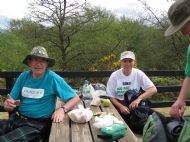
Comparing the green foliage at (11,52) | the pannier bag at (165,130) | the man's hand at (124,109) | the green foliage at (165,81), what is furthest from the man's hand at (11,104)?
the green foliage at (11,52)

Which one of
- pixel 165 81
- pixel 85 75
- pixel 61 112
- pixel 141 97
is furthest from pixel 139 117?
pixel 165 81

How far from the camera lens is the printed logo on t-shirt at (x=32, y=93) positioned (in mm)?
3711

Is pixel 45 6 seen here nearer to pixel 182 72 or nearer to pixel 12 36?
pixel 12 36

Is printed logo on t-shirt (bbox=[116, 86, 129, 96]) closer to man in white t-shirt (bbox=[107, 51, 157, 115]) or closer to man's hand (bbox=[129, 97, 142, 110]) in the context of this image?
man in white t-shirt (bbox=[107, 51, 157, 115])

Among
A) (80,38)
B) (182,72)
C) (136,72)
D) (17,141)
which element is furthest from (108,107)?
(80,38)

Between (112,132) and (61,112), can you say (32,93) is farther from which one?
(112,132)

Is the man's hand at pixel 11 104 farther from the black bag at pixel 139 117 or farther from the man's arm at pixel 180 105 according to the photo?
the man's arm at pixel 180 105

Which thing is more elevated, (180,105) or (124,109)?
(180,105)

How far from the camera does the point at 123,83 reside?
192 inches

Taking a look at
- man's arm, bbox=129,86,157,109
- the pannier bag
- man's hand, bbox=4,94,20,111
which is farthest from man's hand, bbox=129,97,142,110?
the pannier bag

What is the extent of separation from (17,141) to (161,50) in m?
14.4

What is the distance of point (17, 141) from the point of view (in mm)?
3248

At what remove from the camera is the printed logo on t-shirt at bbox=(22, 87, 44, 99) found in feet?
12.2

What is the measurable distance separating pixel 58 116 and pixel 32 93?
1.59ft
